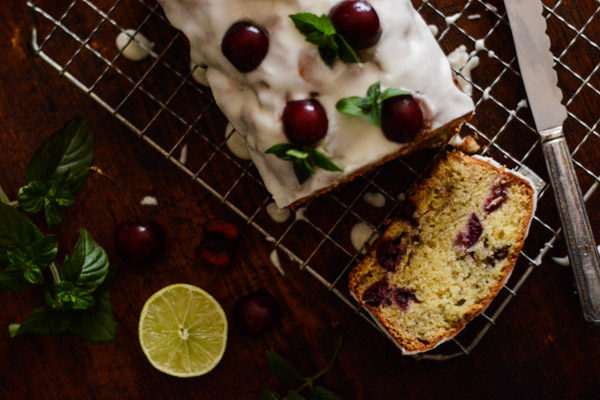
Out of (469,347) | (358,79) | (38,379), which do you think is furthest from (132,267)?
(469,347)

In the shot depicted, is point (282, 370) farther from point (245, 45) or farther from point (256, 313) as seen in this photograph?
point (245, 45)

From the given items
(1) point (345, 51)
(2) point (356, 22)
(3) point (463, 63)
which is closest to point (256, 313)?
(1) point (345, 51)

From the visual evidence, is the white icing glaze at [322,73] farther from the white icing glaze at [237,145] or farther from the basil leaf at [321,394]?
the basil leaf at [321,394]

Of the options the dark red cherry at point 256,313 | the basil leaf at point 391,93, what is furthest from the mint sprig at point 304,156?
the dark red cherry at point 256,313

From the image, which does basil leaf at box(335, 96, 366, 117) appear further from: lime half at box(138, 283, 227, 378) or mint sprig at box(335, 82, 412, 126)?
lime half at box(138, 283, 227, 378)

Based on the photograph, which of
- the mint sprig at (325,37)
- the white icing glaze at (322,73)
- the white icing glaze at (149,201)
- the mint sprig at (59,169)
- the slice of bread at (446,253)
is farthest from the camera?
the white icing glaze at (149,201)

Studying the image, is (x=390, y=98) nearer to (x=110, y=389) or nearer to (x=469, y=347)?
(x=469, y=347)
